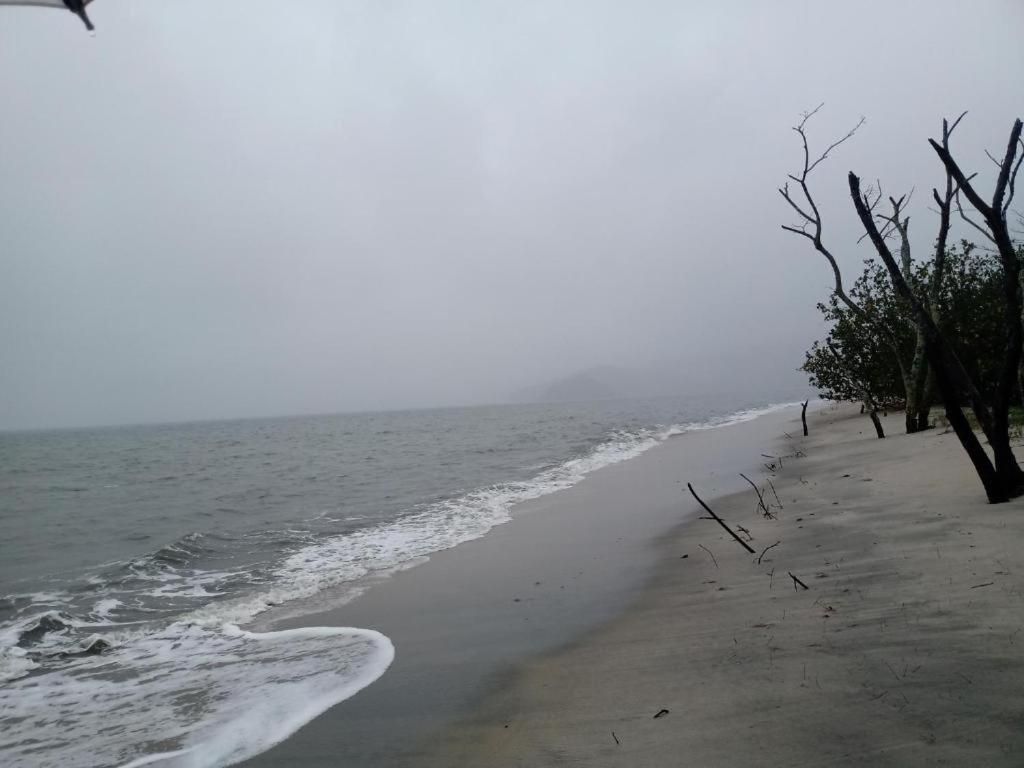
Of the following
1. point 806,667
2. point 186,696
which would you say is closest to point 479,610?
point 186,696

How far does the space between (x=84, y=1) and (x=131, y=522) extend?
50.5ft

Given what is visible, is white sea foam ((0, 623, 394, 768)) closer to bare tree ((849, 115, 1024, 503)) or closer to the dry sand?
the dry sand

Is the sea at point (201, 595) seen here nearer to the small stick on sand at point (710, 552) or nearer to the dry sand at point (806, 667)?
the dry sand at point (806, 667)

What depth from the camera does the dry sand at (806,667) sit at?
9.83 feet

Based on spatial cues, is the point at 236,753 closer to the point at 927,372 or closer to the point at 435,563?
the point at 435,563

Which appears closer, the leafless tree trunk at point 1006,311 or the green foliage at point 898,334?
the leafless tree trunk at point 1006,311

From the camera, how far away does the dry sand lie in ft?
9.83

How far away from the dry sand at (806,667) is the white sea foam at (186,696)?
1543 mm

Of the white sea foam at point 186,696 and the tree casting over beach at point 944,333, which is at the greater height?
the tree casting over beach at point 944,333

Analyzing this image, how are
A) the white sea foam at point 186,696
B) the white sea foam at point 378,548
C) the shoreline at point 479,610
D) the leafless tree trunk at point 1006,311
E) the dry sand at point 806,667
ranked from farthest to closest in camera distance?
the white sea foam at point 378,548
the leafless tree trunk at point 1006,311
the white sea foam at point 186,696
the shoreline at point 479,610
the dry sand at point 806,667

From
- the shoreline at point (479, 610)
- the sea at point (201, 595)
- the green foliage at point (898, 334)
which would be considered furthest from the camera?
the green foliage at point (898, 334)

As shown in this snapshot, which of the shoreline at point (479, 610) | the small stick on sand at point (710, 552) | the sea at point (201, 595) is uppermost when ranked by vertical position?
the small stick on sand at point (710, 552)

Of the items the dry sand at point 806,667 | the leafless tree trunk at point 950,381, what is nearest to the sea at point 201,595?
the dry sand at point 806,667

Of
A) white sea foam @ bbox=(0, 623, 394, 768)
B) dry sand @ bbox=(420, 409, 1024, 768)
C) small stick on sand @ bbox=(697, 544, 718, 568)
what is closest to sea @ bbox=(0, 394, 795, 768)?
white sea foam @ bbox=(0, 623, 394, 768)
